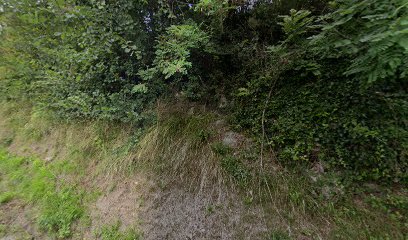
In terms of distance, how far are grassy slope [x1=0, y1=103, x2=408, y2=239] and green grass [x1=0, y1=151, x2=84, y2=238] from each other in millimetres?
13

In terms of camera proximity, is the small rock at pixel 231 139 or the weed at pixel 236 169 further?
the small rock at pixel 231 139

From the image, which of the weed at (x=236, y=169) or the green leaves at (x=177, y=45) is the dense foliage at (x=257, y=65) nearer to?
the green leaves at (x=177, y=45)

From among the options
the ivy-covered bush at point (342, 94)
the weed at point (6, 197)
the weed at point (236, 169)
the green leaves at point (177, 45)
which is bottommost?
the weed at point (236, 169)

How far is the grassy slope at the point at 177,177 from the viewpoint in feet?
6.11

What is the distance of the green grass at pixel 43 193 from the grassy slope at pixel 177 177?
0.01m

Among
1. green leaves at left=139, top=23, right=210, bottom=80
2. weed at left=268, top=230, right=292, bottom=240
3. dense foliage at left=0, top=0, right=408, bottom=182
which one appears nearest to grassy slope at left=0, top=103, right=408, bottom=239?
weed at left=268, top=230, right=292, bottom=240

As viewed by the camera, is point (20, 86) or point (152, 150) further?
point (20, 86)

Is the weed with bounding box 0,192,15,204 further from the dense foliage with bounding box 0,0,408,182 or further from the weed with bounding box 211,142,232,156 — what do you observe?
the weed with bounding box 211,142,232,156

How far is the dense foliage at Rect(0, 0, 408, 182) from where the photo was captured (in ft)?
5.94

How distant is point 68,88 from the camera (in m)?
3.55

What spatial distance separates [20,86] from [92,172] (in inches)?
126

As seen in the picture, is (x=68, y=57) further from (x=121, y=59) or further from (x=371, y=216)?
(x=371, y=216)

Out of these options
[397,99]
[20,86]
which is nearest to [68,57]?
[20,86]

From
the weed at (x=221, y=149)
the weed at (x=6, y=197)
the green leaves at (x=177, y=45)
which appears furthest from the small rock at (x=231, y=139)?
the weed at (x=6, y=197)
